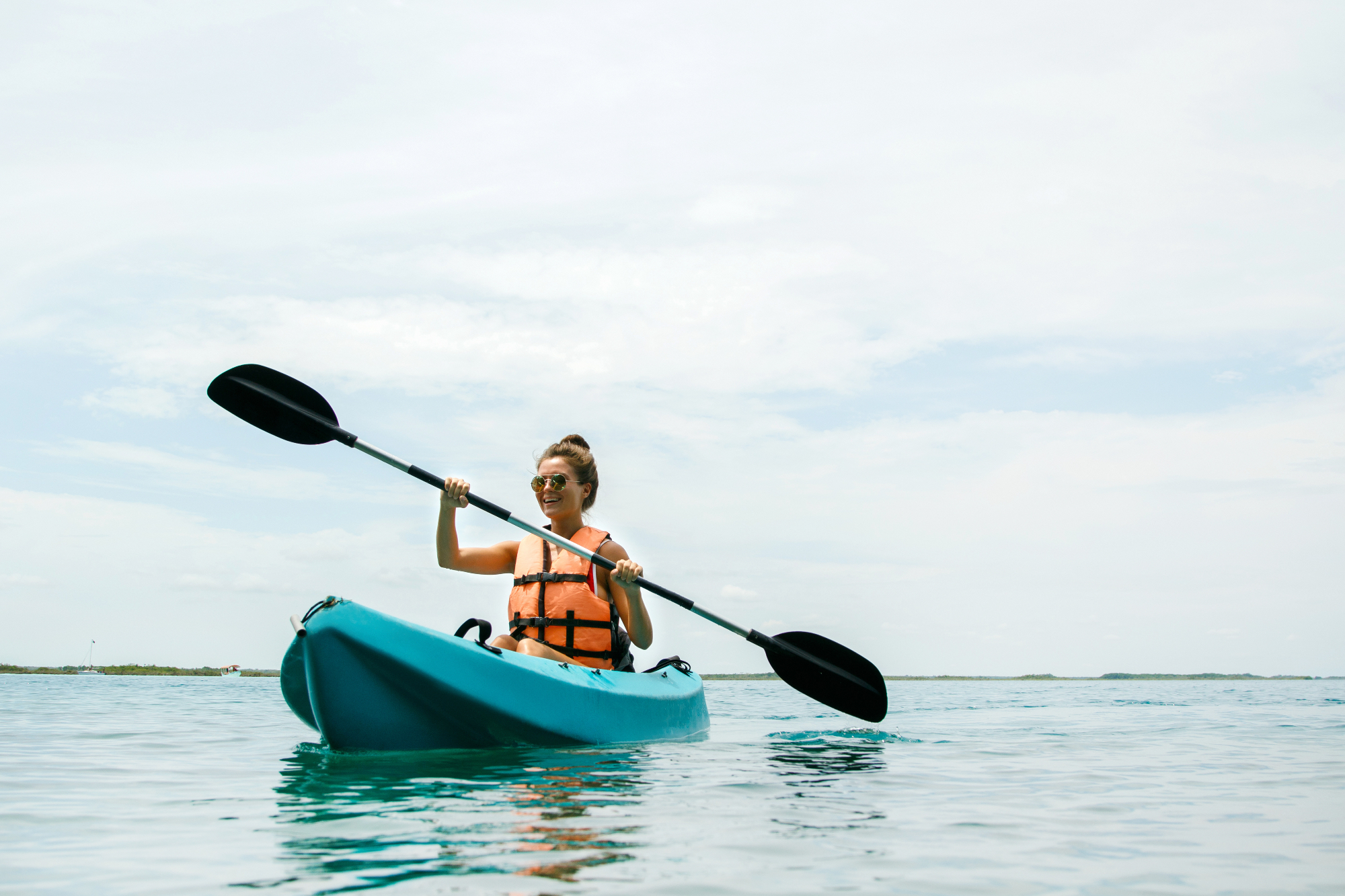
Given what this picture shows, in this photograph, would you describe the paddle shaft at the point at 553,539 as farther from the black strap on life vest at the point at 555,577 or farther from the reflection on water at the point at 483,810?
the reflection on water at the point at 483,810

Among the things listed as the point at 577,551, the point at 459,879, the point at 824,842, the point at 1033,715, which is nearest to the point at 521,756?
the point at 577,551

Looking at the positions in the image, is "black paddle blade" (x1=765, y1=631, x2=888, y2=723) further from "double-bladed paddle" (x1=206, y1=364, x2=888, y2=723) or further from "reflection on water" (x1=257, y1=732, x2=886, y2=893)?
"reflection on water" (x1=257, y1=732, x2=886, y2=893)

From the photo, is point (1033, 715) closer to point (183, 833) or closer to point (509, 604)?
point (509, 604)

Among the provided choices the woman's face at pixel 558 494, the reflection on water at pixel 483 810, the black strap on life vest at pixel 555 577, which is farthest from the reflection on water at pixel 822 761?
the woman's face at pixel 558 494

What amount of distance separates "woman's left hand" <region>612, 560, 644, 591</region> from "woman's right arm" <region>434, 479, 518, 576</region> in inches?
32.2

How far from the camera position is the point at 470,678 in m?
4.70

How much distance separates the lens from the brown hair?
6.10 meters

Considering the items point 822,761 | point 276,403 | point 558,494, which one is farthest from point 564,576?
point 276,403

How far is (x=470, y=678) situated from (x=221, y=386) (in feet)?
9.74

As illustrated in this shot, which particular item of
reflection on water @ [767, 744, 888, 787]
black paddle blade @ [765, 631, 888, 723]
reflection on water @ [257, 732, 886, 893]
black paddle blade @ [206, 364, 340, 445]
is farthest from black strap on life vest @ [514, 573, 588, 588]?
black paddle blade @ [765, 631, 888, 723]

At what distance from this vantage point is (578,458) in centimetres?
612

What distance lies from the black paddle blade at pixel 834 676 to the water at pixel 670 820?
486 mm

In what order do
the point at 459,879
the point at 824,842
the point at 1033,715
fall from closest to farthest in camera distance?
the point at 459,879 → the point at 824,842 → the point at 1033,715

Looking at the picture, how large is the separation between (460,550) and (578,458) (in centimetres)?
94
